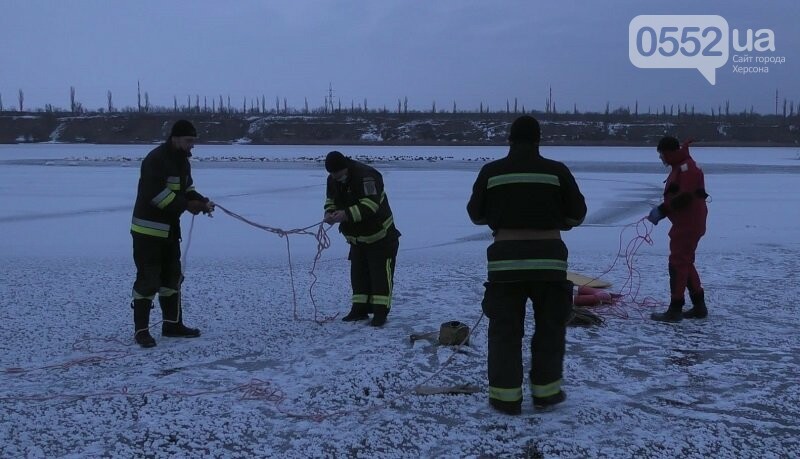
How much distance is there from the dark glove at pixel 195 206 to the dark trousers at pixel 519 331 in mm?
2358

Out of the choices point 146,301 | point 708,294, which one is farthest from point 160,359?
point 708,294

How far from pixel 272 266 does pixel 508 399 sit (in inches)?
191

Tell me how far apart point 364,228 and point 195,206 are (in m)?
1.34

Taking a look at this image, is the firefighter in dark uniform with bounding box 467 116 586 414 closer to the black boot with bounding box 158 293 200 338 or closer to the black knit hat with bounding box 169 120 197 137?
the black knit hat with bounding box 169 120 197 137

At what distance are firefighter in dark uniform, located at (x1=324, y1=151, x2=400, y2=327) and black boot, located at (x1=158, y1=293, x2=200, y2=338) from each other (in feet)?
4.16

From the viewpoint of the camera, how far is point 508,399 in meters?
3.74

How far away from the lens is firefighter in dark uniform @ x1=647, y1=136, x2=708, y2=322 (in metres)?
5.48

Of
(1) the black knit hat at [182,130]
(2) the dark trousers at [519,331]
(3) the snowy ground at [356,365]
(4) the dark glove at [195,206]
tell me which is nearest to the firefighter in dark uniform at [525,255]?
(2) the dark trousers at [519,331]

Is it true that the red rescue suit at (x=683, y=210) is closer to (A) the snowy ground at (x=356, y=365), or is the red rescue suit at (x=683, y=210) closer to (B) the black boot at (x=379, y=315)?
(A) the snowy ground at (x=356, y=365)

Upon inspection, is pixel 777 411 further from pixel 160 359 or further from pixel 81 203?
pixel 81 203

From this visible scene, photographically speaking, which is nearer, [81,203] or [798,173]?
[81,203]

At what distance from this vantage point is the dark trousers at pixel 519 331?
373 centimetres

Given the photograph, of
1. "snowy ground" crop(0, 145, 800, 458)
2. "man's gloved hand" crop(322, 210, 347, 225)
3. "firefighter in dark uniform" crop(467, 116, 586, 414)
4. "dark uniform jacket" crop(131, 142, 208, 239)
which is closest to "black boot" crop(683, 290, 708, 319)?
"snowy ground" crop(0, 145, 800, 458)

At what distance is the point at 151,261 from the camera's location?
503 cm
